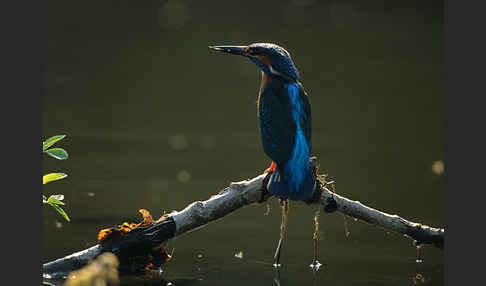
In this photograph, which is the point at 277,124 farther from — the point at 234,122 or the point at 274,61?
the point at 234,122

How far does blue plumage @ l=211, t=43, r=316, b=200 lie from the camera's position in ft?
15.8

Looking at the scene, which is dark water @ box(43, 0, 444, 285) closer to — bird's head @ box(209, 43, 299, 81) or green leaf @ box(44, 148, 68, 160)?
green leaf @ box(44, 148, 68, 160)

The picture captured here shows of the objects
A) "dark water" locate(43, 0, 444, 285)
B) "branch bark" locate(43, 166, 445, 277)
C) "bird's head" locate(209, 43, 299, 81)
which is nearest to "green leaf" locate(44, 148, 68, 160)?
"branch bark" locate(43, 166, 445, 277)

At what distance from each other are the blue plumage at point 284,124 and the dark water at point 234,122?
2.18 ft

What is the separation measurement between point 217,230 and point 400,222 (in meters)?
1.44

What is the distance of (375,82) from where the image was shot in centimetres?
1140

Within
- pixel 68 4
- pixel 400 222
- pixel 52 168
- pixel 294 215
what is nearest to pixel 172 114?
pixel 52 168

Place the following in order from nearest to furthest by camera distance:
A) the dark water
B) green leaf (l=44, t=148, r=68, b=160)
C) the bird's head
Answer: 1. green leaf (l=44, t=148, r=68, b=160)
2. the bird's head
3. the dark water

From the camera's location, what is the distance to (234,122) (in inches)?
370

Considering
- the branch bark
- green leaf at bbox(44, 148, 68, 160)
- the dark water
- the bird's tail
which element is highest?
green leaf at bbox(44, 148, 68, 160)

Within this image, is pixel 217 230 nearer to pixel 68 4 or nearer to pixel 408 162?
pixel 408 162

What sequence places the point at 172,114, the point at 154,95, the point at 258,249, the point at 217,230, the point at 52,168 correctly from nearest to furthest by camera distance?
the point at 258,249 < the point at 217,230 < the point at 52,168 < the point at 172,114 < the point at 154,95

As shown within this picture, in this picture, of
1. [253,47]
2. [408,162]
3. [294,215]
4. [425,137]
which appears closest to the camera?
[253,47]

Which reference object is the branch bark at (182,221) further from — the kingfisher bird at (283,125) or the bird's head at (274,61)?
the bird's head at (274,61)
